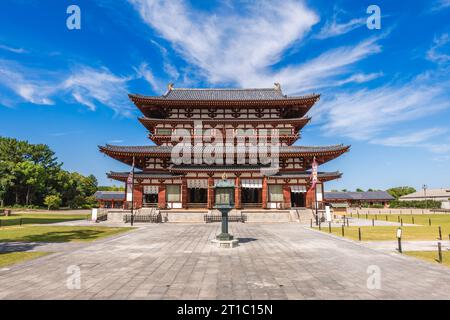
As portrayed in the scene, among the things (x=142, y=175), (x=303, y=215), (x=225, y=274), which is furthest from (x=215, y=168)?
(x=225, y=274)

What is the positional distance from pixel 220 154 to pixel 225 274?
2365 cm

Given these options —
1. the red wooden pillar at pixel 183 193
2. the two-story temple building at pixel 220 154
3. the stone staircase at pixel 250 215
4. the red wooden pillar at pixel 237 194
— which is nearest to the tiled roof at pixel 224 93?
the two-story temple building at pixel 220 154

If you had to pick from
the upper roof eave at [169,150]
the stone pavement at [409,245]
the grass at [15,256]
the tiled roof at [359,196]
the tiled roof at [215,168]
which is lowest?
the stone pavement at [409,245]

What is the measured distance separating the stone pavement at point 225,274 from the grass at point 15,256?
A: 0.68 metres

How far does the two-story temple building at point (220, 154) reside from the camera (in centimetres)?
3172

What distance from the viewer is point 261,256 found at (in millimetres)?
12039

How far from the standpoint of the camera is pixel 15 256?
11.9m

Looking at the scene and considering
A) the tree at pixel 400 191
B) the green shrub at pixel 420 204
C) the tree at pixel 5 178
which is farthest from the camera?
the tree at pixel 400 191

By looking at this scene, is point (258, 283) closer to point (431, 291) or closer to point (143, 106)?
point (431, 291)

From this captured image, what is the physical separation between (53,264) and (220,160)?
23.5 m

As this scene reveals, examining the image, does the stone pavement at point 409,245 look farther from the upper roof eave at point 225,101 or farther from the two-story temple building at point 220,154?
the upper roof eave at point 225,101

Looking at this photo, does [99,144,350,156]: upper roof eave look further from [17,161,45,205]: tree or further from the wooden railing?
[17,161,45,205]: tree

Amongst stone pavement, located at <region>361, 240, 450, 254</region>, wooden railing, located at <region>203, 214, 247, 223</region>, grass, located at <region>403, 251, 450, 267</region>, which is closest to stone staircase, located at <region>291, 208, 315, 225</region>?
wooden railing, located at <region>203, 214, 247, 223</region>
